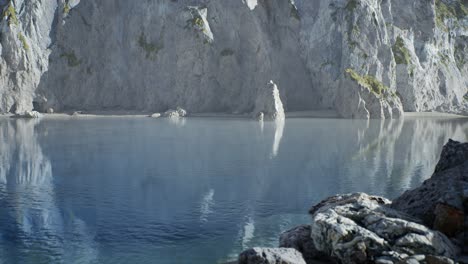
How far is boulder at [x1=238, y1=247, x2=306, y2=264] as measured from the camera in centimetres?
1870

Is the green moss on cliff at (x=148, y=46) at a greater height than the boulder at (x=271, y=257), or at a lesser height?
greater

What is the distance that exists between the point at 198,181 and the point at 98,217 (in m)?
11.8

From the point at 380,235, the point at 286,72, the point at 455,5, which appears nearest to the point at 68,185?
the point at 380,235

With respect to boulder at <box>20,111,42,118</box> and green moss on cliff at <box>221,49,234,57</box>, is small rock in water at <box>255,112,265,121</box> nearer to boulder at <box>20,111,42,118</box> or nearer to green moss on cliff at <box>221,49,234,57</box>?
green moss on cliff at <box>221,49,234,57</box>

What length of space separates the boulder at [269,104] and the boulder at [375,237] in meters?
85.6

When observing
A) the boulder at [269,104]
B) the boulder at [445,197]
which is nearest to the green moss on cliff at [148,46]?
the boulder at [269,104]

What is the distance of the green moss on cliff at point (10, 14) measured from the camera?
11456cm

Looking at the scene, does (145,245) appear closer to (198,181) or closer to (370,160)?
(198,181)

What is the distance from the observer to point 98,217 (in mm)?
28188

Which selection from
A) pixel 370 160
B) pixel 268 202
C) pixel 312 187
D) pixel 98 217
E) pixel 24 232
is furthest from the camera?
pixel 370 160

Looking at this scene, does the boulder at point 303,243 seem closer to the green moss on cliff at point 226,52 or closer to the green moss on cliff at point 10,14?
the green moss on cliff at point 226,52

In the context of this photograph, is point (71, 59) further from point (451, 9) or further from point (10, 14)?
point (451, 9)

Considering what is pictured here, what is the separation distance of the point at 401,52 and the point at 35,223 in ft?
392

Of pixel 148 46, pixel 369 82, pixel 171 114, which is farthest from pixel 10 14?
pixel 369 82
